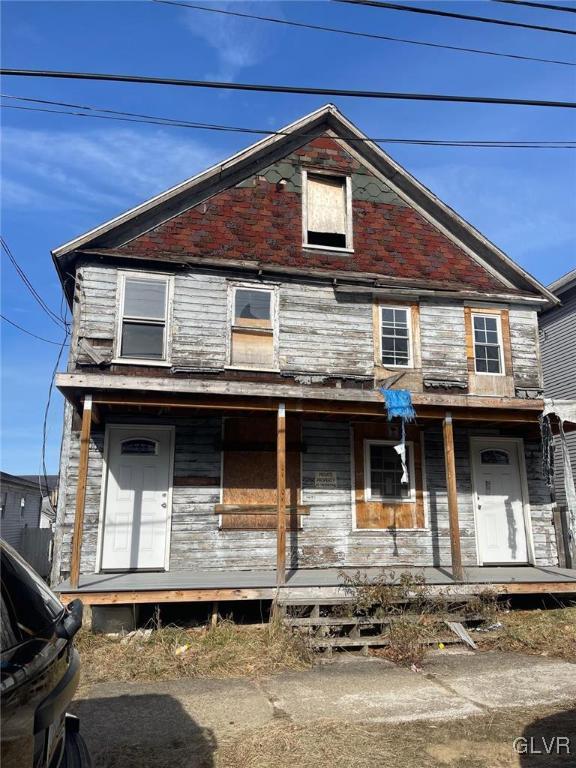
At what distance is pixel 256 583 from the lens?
9.17 metres

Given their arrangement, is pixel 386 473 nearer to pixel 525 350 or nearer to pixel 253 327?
pixel 253 327

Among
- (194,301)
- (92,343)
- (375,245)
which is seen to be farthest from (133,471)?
(375,245)

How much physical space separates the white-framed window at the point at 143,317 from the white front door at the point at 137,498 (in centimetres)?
140

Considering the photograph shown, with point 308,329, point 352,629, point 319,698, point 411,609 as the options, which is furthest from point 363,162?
point 319,698

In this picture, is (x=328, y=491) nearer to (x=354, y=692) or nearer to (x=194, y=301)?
(x=194, y=301)

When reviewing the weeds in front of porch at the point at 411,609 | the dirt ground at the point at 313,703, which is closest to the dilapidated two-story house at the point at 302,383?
the weeds in front of porch at the point at 411,609

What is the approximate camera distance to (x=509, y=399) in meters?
10.9

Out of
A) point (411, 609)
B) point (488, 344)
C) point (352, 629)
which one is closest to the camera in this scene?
point (352, 629)

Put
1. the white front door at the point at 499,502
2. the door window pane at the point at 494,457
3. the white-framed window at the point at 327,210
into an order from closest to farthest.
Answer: the white front door at the point at 499,502 < the door window pane at the point at 494,457 < the white-framed window at the point at 327,210

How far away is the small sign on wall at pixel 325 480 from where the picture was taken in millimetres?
11523

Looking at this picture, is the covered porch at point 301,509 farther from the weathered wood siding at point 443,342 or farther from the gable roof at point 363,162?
the gable roof at point 363,162

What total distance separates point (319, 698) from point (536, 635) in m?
4.10

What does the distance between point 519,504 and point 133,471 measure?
7841mm

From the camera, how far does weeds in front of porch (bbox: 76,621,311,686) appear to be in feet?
23.6
